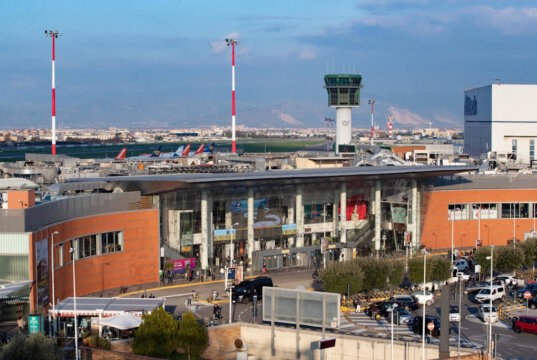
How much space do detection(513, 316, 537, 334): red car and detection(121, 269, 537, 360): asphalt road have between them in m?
0.21

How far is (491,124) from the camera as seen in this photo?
3839 inches

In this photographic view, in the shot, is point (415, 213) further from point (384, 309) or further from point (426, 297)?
point (384, 309)

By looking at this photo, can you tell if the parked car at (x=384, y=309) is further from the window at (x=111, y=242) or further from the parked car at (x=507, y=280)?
the window at (x=111, y=242)

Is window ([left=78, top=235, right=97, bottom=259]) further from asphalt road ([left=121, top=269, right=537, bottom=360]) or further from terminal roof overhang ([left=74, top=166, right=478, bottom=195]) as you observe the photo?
terminal roof overhang ([left=74, top=166, right=478, bottom=195])

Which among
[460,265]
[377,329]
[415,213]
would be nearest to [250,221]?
[460,265]

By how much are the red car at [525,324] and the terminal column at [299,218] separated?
20192mm

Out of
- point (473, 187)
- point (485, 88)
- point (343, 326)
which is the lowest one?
point (343, 326)

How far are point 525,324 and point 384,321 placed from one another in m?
5.98

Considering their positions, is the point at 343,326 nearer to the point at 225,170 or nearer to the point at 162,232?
the point at 162,232

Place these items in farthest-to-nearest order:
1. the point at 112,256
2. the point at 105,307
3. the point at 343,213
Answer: the point at 343,213 → the point at 112,256 → the point at 105,307

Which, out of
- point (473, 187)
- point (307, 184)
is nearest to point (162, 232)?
point (307, 184)

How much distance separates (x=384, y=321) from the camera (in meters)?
39.4

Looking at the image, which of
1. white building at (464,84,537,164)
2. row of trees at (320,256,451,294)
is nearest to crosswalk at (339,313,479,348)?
row of trees at (320,256,451,294)

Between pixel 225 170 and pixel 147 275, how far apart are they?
25.4m
